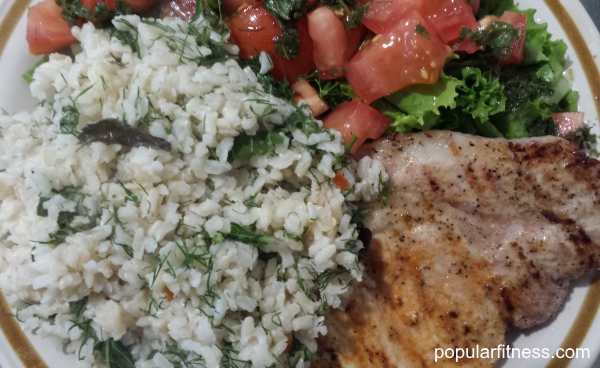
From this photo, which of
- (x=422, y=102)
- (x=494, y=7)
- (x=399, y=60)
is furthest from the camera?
(x=494, y=7)

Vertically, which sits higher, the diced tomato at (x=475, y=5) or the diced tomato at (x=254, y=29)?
the diced tomato at (x=475, y=5)

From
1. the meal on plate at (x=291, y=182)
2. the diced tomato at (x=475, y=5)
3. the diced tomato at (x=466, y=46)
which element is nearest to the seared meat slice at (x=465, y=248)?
the meal on plate at (x=291, y=182)

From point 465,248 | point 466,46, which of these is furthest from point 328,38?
point 465,248

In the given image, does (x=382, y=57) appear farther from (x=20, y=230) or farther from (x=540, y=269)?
(x=20, y=230)

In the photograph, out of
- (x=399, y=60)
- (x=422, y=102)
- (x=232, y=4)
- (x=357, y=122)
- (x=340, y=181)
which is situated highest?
(x=232, y=4)

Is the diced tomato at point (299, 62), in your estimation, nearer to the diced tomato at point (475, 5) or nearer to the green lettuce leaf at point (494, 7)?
the diced tomato at point (475, 5)

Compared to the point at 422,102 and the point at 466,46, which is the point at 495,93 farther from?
the point at 422,102

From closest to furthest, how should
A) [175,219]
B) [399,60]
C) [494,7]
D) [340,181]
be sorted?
1. [175,219]
2. [340,181]
3. [399,60]
4. [494,7]
